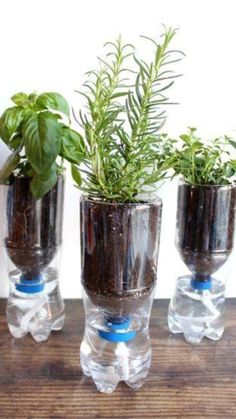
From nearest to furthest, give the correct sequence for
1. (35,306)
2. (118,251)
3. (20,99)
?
(118,251) → (20,99) → (35,306)

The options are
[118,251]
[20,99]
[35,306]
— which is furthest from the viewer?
[35,306]

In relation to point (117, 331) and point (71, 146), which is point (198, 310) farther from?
point (71, 146)

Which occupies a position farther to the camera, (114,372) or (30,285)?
(30,285)

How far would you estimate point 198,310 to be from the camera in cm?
74

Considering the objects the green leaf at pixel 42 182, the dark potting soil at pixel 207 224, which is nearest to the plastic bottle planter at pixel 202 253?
the dark potting soil at pixel 207 224

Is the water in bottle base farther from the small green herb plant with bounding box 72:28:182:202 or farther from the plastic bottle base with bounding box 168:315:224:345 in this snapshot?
the small green herb plant with bounding box 72:28:182:202

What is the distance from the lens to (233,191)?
0.66 meters

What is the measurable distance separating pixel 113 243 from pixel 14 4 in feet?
1.70

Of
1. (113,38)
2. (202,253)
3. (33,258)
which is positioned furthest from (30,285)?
(113,38)

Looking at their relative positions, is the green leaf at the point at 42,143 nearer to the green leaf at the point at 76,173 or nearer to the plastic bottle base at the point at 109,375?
the green leaf at the point at 76,173

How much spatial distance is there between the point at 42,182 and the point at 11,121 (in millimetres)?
105

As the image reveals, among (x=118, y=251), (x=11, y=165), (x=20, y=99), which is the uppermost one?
(x=20, y=99)

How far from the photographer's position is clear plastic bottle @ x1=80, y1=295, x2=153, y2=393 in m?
0.56

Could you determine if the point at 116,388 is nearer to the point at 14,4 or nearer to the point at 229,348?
the point at 229,348
